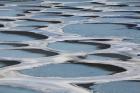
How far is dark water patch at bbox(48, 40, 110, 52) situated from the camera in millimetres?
3528

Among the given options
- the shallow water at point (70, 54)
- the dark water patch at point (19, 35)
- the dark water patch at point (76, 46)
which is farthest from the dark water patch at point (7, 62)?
the dark water patch at point (19, 35)

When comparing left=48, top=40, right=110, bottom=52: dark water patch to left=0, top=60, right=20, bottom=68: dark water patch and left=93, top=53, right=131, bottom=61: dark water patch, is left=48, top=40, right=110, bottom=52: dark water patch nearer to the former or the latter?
left=93, top=53, right=131, bottom=61: dark water patch

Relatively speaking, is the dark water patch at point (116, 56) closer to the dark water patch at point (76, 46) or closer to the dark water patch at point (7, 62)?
the dark water patch at point (76, 46)

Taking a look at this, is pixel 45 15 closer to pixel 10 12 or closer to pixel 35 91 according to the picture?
pixel 10 12

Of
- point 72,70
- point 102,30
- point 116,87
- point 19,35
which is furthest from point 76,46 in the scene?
point 116,87

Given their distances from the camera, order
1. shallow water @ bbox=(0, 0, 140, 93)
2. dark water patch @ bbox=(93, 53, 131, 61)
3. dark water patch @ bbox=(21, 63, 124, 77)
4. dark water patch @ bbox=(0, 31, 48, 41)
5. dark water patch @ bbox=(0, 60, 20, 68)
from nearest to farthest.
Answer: shallow water @ bbox=(0, 0, 140, 93) → dark water patch @ bbox=(21, 63, 124, 77) → dark water patch @ bbox=(0, 60, 20, 68) → dark water patch @ bbox=(93, 53, 131, 61) → dark water patch @ bbox=(0, 31, 48, 41)

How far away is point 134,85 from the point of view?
246 centimetres

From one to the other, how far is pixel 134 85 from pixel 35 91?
0.49m

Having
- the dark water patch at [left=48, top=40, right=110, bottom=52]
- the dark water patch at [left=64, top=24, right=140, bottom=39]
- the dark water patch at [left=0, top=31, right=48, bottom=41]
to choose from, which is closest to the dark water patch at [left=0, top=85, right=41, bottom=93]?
the dark water patch at [left=48, top=40, right=110, bottom=52]

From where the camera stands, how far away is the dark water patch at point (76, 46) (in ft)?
11.6

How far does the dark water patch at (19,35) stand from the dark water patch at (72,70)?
1.21 metres

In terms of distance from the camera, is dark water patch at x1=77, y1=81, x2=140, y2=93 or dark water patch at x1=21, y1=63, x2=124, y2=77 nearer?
dark water patch at x1=77, y1=81, x2=140, y2=93

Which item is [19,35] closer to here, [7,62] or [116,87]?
[7,62]

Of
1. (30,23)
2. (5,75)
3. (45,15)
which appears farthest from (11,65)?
(45,15)
